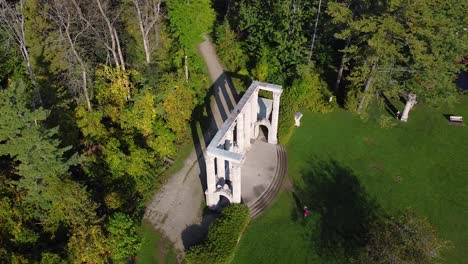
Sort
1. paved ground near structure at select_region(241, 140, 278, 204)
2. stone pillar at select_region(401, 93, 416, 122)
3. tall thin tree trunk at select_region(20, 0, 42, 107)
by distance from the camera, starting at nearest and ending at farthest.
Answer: tall thin tree trunk at select_region(20, 0, 42, 107)
paved ground near structure at select_region(241, 140, 278, 204)
stone pillar at select_region(401, 93, 416, 122)

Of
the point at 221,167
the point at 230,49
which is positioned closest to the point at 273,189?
the point at 221,167

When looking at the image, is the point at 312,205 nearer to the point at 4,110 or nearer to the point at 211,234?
the point at 211,234

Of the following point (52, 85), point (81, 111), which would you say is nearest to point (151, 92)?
point (81, 111)

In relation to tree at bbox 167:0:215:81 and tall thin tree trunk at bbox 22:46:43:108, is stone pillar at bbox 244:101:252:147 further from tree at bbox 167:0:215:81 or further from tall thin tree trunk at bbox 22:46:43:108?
tall thin tree trunk at bbox 22:46:43:108

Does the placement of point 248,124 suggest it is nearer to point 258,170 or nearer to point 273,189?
point 258,170

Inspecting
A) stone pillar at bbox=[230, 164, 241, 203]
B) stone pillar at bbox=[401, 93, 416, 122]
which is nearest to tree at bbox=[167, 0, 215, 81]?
stone pillar at bbox=[230, 164, 241, 203]

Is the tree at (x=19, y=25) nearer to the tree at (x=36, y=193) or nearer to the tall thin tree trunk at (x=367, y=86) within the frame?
the tree at (x=36, y=193)
